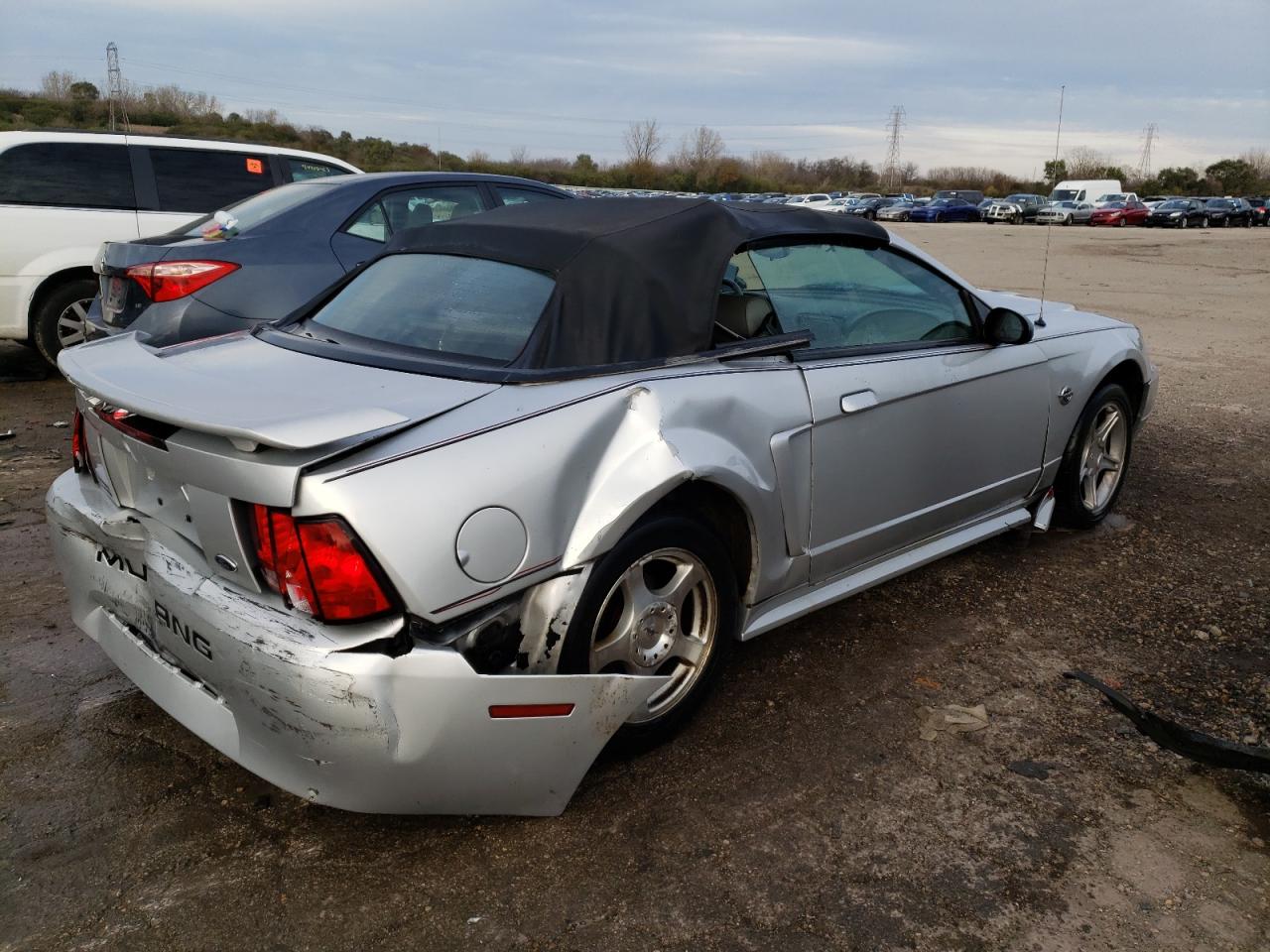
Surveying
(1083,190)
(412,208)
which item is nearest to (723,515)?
(412,208)

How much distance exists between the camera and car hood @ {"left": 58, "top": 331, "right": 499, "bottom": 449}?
2.20 meters

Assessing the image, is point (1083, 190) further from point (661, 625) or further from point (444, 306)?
point (661, 625)

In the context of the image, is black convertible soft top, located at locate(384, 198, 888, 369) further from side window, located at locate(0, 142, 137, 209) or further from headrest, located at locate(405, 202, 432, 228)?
side window, located at locate(0, 142, 137, 209)

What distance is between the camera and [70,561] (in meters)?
2.91

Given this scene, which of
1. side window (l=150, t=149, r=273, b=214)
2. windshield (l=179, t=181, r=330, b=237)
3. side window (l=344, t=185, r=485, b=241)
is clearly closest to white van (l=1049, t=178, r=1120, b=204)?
side window (l=150, t=149, r=273, b=214)

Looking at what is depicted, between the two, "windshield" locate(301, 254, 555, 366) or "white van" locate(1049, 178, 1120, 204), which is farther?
"white van" locate(1049, 178, 1120, 204)

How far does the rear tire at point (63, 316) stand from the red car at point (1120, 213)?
155ft

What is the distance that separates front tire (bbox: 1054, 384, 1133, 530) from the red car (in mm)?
46753

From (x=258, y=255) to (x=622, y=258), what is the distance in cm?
354

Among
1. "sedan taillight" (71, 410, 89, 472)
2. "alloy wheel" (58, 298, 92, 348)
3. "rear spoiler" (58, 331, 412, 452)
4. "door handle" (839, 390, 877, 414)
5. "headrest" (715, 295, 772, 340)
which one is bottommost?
"alloy wheel" (58, 298, 92, 348)

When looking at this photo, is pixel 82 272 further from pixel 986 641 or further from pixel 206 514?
pixel 986 641

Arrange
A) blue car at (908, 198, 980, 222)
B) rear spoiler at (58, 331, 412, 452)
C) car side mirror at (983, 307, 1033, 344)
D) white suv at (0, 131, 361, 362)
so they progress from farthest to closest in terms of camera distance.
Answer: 1. blue car at (908, 198, 980, 222)
2. white suv at (0, 131, 361, 362)
3. car side mirror at (983, 307, 1033, 344)
4. rear spoiler at (58, 331, 412, 452)

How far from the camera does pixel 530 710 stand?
2.34m

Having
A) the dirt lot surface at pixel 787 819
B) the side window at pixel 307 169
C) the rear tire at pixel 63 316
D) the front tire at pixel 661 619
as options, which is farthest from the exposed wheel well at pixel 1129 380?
→ the rear tire at pixel 63 316
